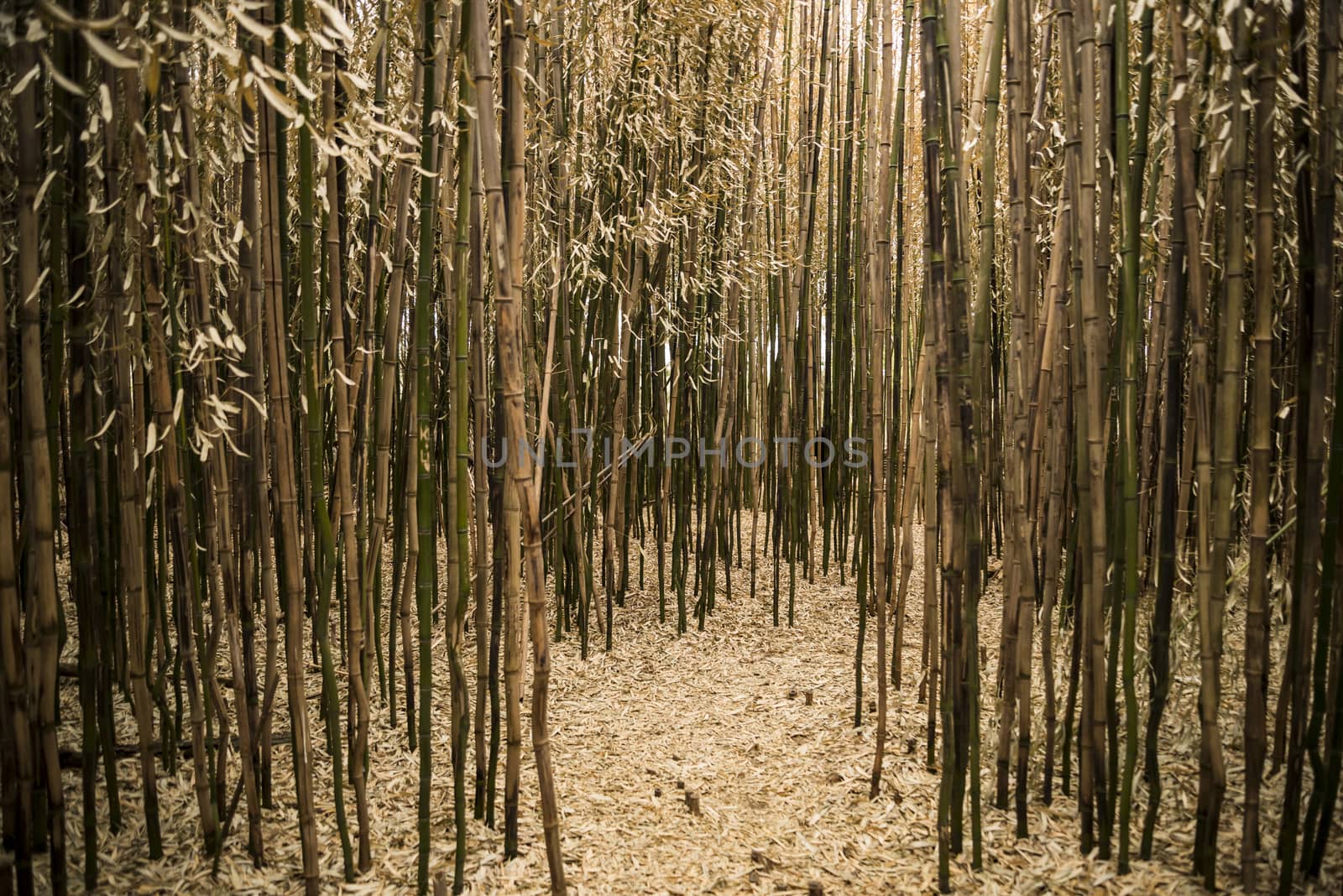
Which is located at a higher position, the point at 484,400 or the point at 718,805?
the point at 484,400

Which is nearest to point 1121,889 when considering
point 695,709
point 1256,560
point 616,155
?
point 1256,560

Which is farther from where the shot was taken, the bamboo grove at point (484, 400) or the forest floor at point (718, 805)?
the forest floor at point (718, 805)

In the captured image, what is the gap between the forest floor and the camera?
1265 mm

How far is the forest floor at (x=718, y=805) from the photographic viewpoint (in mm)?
1265

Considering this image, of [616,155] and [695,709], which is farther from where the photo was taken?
[616,155]

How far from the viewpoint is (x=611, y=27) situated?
7.95 ft

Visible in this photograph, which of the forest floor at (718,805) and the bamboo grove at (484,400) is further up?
the bamboo grove at (484,400)

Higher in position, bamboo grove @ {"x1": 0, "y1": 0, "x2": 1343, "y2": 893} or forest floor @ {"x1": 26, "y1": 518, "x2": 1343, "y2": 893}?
bamboo grove @ {"x1": 0, "y1": 0, "x2": 1343, "y2": 893}

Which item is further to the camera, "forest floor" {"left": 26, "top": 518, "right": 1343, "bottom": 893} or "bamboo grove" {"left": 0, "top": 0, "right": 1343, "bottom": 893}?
"forest floor" {"left": 26, "top": 518, "right": 1343, "bottom": 893}

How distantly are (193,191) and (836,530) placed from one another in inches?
98.8

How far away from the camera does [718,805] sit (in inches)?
Answer: 62.2

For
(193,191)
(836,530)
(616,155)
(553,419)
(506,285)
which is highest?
(616,155)

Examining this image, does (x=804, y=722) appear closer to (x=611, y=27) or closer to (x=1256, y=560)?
(x=1256, y=560)

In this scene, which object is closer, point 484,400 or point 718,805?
point 484,400
